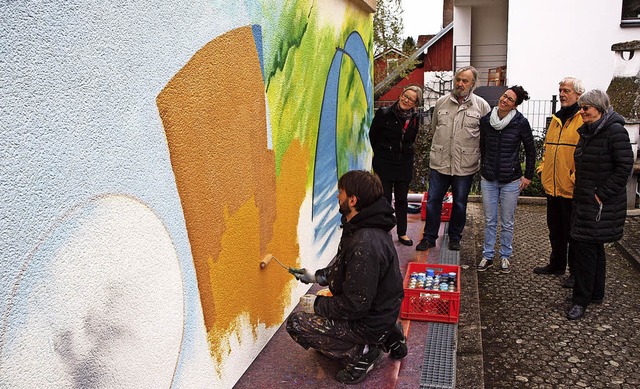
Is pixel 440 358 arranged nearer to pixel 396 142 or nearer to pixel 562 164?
pixel 562 164

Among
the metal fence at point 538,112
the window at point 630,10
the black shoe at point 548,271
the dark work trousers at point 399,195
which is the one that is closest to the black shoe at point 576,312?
the black shoe at point 548,271

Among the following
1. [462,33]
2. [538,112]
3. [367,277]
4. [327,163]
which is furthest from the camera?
[462,33]

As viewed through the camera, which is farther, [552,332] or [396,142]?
[396,142]

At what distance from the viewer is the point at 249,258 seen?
3465 mm

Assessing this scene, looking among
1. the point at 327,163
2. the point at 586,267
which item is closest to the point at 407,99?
the point at 327,163

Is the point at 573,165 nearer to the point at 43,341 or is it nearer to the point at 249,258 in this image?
the point at 249,258

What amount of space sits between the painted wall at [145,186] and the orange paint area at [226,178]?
11 mm

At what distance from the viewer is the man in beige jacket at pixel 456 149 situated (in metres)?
5.59

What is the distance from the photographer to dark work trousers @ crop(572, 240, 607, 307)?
4.61 metres

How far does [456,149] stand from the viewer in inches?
224

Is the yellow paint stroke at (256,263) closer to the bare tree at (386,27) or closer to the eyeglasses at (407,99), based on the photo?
the eyeglasses at (407,99)

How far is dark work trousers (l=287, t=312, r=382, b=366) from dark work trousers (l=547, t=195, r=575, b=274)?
265 centimetres

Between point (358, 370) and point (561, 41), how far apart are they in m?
15.1

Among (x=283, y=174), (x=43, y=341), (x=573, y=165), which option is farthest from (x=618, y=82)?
(x=43, y=341)
